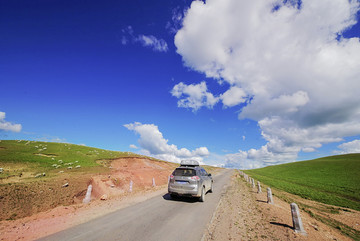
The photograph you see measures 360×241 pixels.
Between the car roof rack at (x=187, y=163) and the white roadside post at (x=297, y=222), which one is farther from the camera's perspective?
the car roof rack at (x=187, y=163)

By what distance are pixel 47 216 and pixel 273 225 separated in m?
11.2

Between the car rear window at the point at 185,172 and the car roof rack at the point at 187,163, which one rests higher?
the car roof rack at the point at 187,163

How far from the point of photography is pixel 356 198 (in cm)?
2141

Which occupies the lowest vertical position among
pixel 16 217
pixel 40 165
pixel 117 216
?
pixel 16 217

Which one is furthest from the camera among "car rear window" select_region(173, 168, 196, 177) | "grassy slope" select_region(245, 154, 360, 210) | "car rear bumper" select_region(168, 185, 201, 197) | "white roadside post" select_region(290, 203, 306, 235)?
"grassy slope" select_region(245, 154, 360, 210)

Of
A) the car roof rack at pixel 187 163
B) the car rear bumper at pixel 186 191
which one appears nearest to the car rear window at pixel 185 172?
the car rear bumper at pixel 186 191

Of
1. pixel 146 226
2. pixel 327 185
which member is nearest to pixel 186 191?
pixel 146 226

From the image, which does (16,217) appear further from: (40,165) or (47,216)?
(40,165)

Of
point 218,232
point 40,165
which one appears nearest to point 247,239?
point 218,232

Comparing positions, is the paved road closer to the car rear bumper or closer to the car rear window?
the car rear bumper

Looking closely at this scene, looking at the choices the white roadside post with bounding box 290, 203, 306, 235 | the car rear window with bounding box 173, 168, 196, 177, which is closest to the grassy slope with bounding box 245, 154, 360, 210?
the white roadside post with bounding box 290, 203, 306, 235

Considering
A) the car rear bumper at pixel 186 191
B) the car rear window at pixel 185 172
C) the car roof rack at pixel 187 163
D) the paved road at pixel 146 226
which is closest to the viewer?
the paved road at pixel 146 226

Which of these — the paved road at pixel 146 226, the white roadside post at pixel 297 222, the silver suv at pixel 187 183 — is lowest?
the paved road at pixel 146 226

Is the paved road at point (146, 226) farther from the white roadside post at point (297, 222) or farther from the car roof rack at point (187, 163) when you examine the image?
the car roof rack at point (187, 163)
